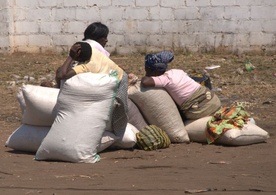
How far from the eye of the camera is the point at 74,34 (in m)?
13.8

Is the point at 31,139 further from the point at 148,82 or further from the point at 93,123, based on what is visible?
the point at 148,82

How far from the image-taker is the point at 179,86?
25.2 feet

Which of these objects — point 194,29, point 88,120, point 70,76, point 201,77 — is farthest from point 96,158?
point 194,29

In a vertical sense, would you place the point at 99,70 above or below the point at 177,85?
above

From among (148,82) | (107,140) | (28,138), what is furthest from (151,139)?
(28,138)

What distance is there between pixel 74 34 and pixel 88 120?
7269 millimetres

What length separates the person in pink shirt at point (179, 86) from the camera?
7.64 metres

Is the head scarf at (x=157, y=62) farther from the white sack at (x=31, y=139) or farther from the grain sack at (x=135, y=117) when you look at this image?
the white sack at (x=31, y=139)

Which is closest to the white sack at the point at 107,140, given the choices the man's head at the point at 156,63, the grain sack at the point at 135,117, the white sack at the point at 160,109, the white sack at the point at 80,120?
the white sack at the point at 80,120

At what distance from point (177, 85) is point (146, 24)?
19.7 ft

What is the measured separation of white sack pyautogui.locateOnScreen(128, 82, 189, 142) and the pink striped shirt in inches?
2.6

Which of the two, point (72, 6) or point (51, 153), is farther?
point (72, 6)

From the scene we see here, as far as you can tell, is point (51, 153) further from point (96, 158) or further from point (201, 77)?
point (201, 77)

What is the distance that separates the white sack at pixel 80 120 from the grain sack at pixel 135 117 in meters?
0.75
